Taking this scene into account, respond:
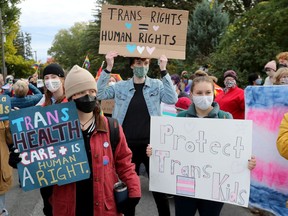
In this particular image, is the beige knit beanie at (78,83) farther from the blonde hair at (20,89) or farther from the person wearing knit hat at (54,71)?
the blonde hair at (20,89)

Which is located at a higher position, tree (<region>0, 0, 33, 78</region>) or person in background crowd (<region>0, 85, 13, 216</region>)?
tree (<region>0, 0, 33, 78</region>)

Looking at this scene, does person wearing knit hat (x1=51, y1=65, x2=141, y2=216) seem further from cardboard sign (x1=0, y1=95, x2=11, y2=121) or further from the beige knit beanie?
cardboard sign (x1=0, y1=95, x2=11, y2=121)

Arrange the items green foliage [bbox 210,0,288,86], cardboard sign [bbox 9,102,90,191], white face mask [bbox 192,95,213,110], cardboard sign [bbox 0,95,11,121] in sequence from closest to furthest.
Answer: cardboard sign [bbox 9,102,90,191] < white face mask [bbox 192,95,213,110] < cardboard sign [bbox 0,95,11,121] < green foliage [bbox 210,0,288,86]

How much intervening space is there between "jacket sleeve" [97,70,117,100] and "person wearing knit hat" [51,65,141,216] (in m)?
1.45

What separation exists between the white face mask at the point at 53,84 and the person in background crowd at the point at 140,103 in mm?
448

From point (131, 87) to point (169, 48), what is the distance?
27.5 inches

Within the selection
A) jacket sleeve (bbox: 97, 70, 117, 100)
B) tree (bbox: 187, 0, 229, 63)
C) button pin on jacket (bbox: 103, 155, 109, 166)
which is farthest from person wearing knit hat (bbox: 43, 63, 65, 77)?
tree (bbox: 187, 0, 229, 63)

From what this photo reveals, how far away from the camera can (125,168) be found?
262 centimetres

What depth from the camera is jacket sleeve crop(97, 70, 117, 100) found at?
13.2 feet

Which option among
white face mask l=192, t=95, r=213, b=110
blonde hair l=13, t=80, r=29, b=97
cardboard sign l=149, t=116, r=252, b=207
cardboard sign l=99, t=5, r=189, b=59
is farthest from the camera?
blonde hair l=13, t=80, r=29, b=97

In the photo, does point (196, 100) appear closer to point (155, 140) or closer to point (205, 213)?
point (155, 140)

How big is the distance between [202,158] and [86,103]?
1.15 metres

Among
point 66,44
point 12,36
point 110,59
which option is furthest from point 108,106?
point 66,44

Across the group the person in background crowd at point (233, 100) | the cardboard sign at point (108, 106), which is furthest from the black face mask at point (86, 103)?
the cardboard sign at point (108, 106)
